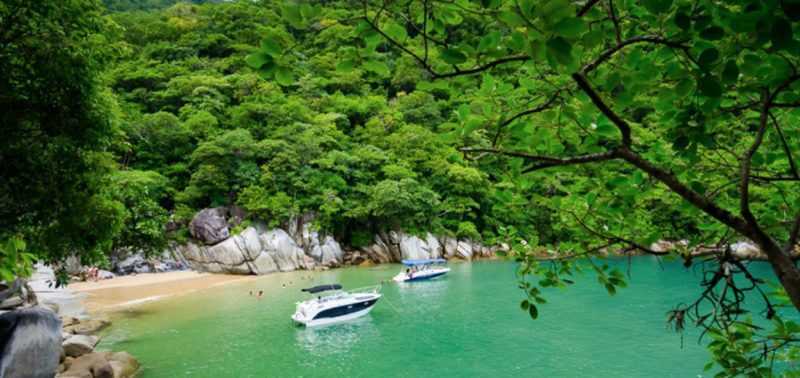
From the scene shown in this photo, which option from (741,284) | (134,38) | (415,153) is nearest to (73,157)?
(741,284)

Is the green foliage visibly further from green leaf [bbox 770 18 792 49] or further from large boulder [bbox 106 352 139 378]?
green leaf [bbox 770 18 792 49]

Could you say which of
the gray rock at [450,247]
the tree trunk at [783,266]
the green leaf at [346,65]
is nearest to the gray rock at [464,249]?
the gray rock at [450,247]

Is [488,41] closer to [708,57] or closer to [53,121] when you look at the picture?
[708,57]

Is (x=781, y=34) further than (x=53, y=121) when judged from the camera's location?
No

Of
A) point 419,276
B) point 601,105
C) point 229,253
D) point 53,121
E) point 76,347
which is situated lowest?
point 76,347

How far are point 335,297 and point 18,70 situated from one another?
40.5 ft

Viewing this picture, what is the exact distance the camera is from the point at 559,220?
223 cm

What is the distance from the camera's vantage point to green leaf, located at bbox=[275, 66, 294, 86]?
1.10 m

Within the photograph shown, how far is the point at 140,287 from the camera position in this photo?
2256cm

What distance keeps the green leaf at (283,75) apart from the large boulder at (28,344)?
860 centimetres

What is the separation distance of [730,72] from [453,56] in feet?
2.19

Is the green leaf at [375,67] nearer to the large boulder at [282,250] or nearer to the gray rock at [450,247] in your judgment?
the large boulder at [282,250]

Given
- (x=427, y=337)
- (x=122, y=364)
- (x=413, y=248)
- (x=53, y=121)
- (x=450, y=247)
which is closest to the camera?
(x=53, y=121)

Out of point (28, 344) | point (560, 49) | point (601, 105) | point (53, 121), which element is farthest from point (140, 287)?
point (560, 49)
